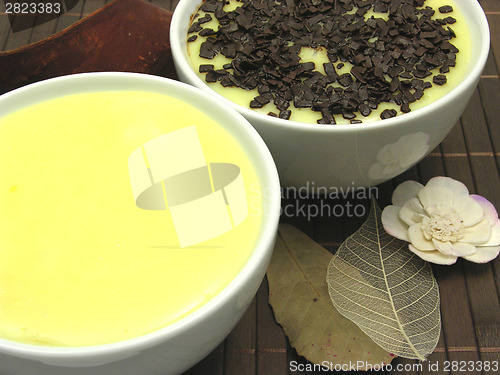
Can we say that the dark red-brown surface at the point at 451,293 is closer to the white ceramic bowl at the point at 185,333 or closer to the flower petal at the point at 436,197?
the flower petal at the point at 436,197

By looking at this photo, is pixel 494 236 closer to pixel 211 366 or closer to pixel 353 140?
pixel 353 140

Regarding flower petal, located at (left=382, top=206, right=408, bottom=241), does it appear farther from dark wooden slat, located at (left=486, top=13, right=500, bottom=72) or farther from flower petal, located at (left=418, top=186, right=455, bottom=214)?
dark wooden slat, located at (left=486, top=13, right=500, bottom=72)

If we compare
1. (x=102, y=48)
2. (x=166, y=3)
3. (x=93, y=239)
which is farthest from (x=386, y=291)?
(x=166, y=3)

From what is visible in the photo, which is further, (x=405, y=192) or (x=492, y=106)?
(x=492, y=106)

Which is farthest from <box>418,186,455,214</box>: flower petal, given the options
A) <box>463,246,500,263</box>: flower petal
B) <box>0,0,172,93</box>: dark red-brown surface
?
<box>0,0,172,93</box>: dark red-brown surface

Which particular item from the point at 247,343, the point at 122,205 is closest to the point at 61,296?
the point at 122,205

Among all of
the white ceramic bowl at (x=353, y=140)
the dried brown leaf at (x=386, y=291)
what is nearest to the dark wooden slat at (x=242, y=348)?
the dried brown leaf at (x=386, y=291)
